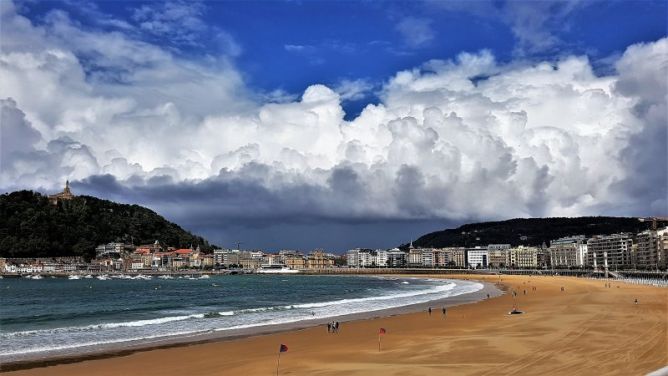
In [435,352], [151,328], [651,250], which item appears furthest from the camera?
[651,250]

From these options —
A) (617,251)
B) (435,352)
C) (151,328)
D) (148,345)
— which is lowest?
(151,328)

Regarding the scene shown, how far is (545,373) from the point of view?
17750mm

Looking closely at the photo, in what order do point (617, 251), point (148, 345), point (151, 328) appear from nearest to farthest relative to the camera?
point (148, 345), point (151, 328), point (617, 251)

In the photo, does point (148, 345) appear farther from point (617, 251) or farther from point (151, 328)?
point (617, 251)

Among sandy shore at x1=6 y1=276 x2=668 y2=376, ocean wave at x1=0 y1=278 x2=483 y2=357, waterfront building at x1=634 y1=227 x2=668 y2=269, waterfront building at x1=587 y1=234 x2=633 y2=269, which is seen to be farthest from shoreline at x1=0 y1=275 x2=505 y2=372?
waterfront building at x1=587 y1=234 x2=633 y2=269

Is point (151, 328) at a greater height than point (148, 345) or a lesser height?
lesser

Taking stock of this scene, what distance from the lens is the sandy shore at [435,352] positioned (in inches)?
765

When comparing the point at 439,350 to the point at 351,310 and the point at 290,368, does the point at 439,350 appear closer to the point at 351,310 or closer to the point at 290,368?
the point at 290,368

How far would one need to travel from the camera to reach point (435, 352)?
22922 millimetres

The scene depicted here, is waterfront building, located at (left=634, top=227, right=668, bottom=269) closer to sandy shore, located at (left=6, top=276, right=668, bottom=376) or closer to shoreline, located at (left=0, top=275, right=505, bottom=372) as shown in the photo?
sandy shore, located at (left=6, top=276, right=668, bottom=376)

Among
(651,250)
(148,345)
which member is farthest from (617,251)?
(148,345)

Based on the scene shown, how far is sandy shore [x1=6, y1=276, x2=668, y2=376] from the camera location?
19438 millimetres

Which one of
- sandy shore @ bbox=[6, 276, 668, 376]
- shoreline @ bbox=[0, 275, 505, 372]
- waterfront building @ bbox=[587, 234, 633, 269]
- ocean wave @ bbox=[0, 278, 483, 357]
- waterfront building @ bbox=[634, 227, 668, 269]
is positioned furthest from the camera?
waterfront building @ bbox=[587, 234, 633, 269]

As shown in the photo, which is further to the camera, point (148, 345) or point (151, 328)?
point (151, 328)
